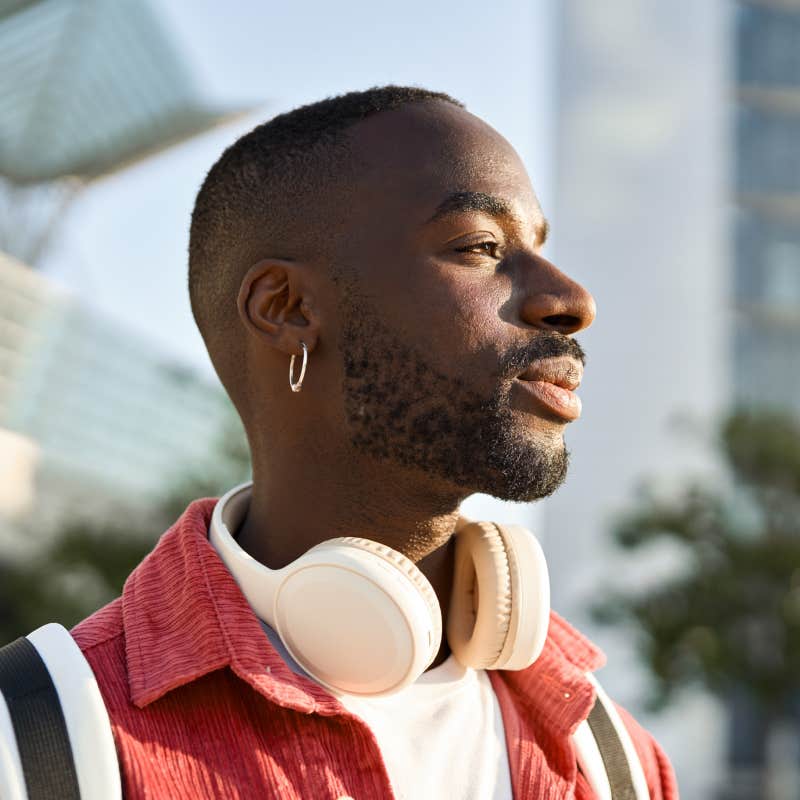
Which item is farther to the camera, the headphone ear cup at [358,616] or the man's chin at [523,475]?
the man's chin at [523,475]

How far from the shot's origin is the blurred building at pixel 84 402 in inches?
1141

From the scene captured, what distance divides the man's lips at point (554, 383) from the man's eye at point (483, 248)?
246 mm

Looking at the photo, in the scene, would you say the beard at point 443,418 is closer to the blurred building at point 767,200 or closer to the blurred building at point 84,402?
the blurred building at point 84,402

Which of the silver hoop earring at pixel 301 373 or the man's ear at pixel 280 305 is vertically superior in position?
the man's ear at pixel 280 305

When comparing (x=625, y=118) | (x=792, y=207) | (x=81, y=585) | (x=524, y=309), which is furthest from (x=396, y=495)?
(x=792, y=207)

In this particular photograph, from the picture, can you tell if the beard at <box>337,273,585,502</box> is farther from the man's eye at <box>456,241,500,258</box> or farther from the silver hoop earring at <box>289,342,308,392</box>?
the man's eye at <box>456,241,500,258</box>

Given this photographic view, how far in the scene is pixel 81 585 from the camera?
21.5 meters

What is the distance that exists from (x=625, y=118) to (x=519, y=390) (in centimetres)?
3318

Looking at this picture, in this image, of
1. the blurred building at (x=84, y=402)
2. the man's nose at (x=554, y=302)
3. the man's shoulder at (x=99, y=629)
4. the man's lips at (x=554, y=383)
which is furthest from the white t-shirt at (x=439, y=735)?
the blurred building at (x=84, y=402)

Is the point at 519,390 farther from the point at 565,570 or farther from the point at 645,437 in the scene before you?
the point at 645,437

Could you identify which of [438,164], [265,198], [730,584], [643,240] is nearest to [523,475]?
[438,164]

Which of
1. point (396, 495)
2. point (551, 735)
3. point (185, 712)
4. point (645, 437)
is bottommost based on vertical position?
point (645, 437)

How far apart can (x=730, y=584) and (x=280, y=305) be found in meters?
17.2

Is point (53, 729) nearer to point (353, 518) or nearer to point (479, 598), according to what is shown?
point (353, 518)
